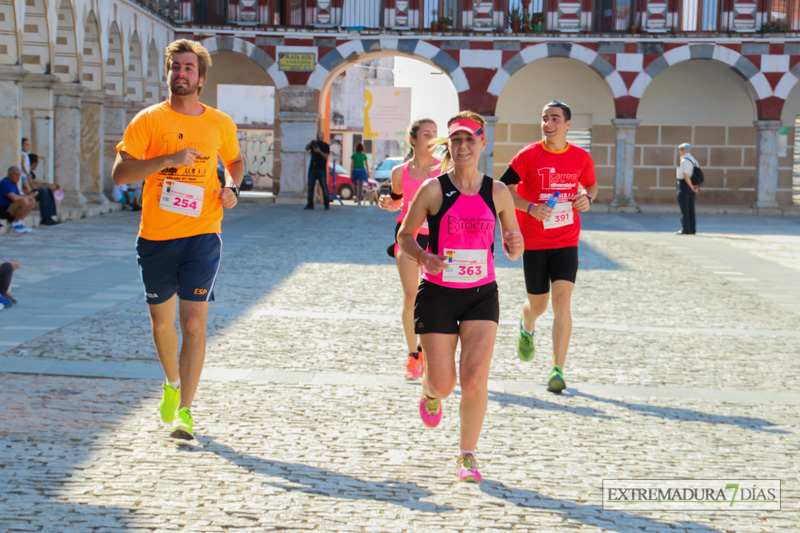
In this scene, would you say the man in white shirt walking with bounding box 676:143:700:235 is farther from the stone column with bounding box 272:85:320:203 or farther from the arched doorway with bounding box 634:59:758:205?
the stone column with bounding box 272:85:320:203

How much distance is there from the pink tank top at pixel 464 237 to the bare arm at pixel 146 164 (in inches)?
48.5

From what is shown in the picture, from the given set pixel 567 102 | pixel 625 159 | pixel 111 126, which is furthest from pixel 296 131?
pixel 625 159

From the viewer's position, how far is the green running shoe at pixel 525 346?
23.9 ft

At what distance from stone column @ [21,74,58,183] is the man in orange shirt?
50.1 feet

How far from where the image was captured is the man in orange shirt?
5.24m

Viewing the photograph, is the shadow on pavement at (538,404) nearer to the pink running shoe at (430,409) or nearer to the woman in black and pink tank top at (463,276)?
the pink running shoe at (430,409)

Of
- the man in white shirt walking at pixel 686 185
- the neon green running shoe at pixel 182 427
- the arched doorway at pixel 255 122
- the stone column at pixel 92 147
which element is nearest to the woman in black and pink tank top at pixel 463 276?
the neon green running shoe at pixel 182 427

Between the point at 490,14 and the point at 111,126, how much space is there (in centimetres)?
1106

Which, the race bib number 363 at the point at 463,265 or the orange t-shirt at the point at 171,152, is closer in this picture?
the race bib number 363 at the point at 463,265

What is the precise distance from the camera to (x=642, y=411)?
6242mm

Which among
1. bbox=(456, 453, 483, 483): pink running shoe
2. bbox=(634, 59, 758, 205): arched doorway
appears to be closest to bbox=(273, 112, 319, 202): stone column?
bbox=(634, 59, 758, 205): arched doorway

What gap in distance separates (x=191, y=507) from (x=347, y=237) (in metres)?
14.7

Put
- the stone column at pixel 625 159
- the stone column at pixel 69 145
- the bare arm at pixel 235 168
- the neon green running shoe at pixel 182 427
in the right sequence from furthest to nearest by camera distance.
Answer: the stone column at pixel 625 159 < the stone column at pixel 69 145 < the bare arm at pixel 235 168 < the neon green running shoe at pixel 182 427

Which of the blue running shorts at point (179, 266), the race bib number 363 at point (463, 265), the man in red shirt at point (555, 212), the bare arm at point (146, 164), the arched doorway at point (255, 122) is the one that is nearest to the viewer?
the race bib number 363 at point (463, 265)
